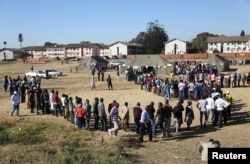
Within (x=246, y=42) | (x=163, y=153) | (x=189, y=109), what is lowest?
(x=163, y=153)

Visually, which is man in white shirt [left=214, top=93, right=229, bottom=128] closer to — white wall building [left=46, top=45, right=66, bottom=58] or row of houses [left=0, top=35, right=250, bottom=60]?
row of houses [left=0, top=35, right=250, bottom=60]

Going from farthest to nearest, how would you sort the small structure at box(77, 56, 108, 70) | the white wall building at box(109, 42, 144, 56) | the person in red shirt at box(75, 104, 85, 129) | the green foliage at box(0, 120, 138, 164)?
1. the white wall building at box(109, 42, 144, 56)
2. the small structure at box(77, 56, 108, 70)
3. the person in red shirt at box(75, 104, 85, 129)
4. the green foliage at box(0, 120, 138, 164)

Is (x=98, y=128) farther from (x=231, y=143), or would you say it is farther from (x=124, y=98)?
(x=124, y=98)

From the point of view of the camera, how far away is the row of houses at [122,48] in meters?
114

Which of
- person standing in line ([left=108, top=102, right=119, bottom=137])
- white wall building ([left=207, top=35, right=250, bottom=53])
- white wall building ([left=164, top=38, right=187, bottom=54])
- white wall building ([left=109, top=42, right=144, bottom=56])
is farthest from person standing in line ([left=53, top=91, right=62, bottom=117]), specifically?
white wall building ([left=109, top=42, right=144, bottom=56])

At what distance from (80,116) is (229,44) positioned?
106 meters

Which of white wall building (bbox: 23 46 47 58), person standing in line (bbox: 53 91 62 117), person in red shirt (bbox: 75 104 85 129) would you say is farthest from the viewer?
white wall building (bbox: 23 46 47 58)

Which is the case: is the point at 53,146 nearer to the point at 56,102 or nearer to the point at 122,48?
the point at 56,102

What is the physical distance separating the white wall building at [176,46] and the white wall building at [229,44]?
26.2 feet

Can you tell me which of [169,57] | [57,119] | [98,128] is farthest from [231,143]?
[169,57]

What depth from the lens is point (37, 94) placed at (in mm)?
20734

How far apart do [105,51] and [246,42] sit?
5481 centimetres

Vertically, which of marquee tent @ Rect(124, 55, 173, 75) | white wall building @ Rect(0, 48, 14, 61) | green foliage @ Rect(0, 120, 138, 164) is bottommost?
green foliage @ Rect(0, 120, 138, 164)

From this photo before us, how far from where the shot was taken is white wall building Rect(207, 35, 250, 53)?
372 ft
